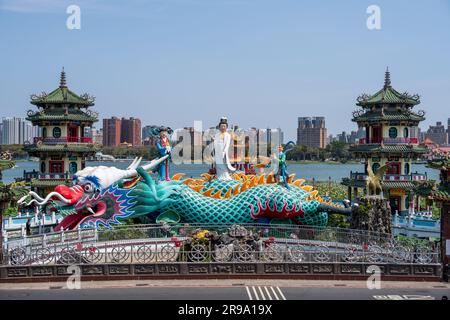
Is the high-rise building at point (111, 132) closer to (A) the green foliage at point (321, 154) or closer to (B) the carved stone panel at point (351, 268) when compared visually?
(A) the green foliage at point (321, 154)

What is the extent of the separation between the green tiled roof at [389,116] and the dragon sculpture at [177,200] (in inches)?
479

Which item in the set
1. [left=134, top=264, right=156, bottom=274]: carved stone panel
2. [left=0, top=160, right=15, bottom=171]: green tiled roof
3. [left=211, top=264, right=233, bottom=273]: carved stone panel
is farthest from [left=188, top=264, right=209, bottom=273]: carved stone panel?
[left=0, top=160, right=15, bottom=171]: green tiled roof

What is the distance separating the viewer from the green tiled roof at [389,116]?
130 feet

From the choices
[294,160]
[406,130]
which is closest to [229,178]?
[406,130]

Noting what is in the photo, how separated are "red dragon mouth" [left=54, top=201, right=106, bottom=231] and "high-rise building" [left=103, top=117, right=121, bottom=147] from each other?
372 ft

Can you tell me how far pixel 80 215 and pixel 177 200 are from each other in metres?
4.29

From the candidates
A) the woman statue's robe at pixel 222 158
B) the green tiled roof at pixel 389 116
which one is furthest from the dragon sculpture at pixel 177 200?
the green tiled roof at pixel 389 116

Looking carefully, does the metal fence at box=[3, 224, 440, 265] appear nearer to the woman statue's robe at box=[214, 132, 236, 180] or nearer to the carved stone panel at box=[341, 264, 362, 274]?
the carved stone panel at box=[341, 264, 362, 274]

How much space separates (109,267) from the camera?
19.6 m

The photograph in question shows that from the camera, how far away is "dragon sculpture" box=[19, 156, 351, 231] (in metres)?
26.3

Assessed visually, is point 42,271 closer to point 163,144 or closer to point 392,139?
point 163,144

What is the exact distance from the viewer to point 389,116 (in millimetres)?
A: 39812

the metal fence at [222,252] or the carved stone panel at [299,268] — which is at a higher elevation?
the metal fence at [222,252]
